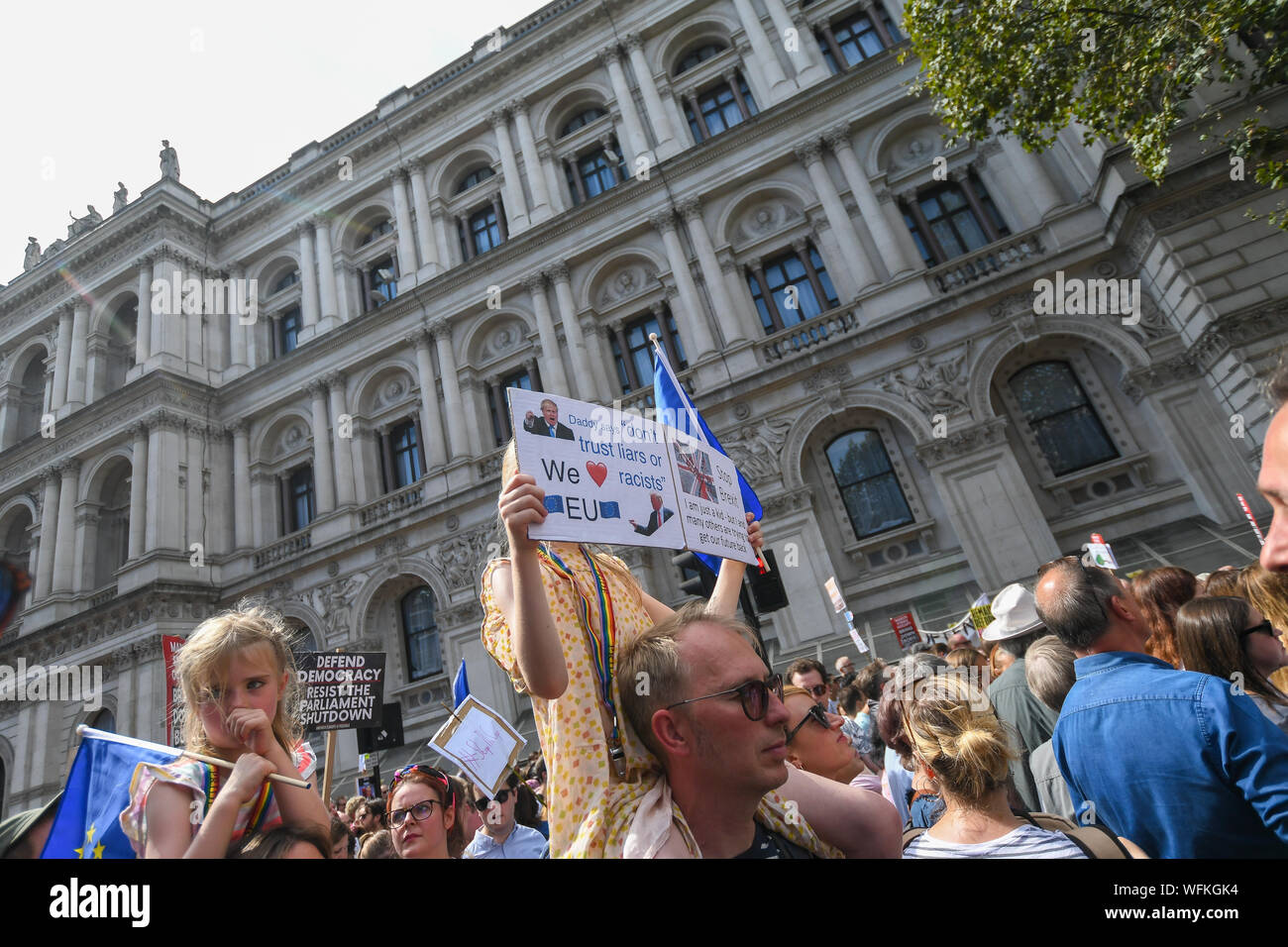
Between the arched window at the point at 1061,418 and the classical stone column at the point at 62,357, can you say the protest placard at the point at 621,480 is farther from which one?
the classical stone column at the point at 62,357

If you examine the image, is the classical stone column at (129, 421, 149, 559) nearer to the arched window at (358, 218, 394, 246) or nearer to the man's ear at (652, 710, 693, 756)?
the arched window at (358, 218, 394, 246)

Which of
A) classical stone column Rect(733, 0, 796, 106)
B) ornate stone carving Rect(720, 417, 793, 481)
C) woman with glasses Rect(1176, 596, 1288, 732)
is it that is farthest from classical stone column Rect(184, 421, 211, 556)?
woman with glasses Rect(1176, 596, 1288, 732)

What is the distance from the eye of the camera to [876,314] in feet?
52.7

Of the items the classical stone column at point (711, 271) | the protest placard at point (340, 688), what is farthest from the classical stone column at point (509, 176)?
the protest placard at point (340, 688)

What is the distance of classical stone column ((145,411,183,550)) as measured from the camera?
70.3 ft

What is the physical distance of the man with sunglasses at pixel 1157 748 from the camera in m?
2.11

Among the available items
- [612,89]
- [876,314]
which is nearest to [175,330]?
[612,89]

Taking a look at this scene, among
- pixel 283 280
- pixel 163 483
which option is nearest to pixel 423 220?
pixel 283 280

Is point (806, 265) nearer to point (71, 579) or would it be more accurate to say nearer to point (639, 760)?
point (639, 760)

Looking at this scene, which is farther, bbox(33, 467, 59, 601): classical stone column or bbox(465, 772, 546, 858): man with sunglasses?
bbox(33, 467, 59, 601): classical stone column

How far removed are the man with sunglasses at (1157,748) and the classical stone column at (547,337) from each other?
1677 cm

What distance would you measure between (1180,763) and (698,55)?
933 inches

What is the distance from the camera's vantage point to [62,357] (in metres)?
27.1

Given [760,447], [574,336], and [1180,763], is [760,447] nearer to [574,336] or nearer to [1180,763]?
[574,336]
